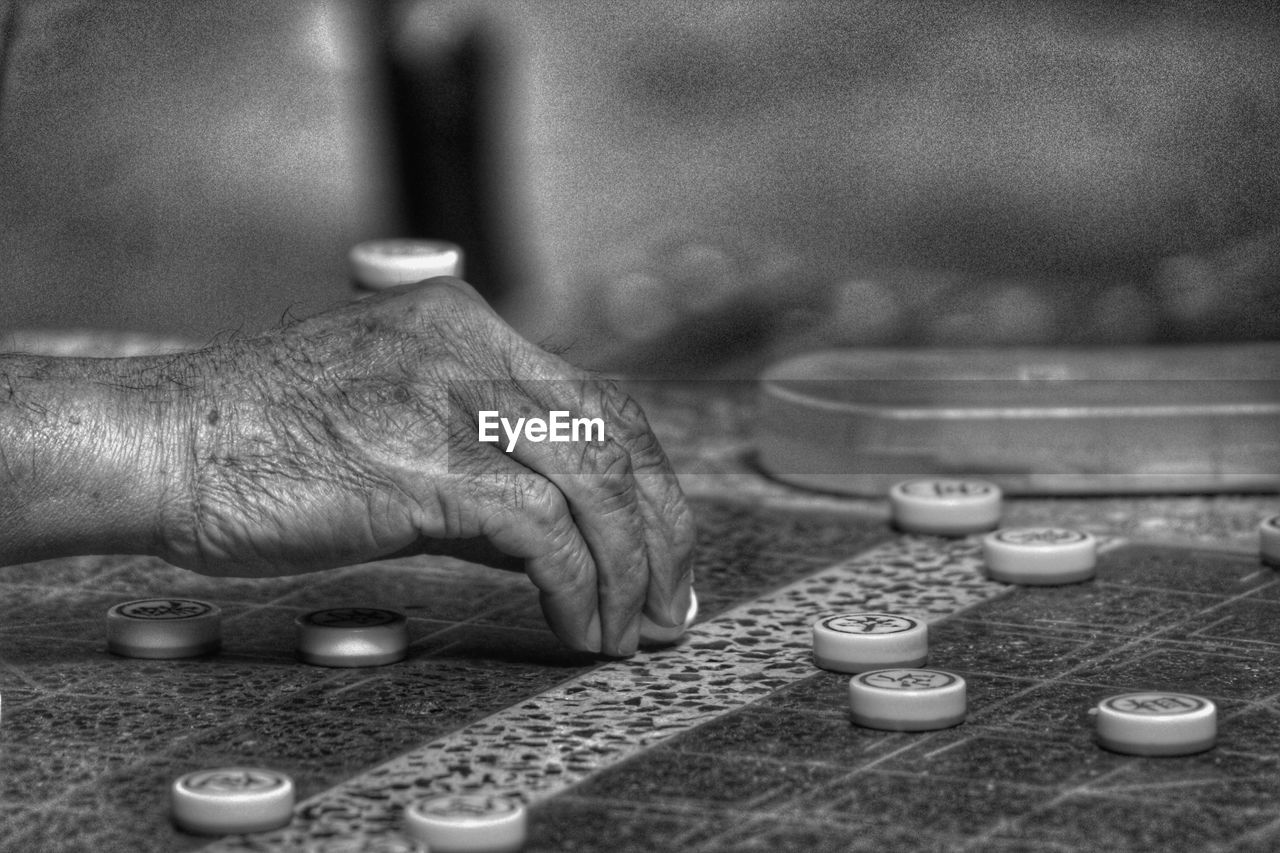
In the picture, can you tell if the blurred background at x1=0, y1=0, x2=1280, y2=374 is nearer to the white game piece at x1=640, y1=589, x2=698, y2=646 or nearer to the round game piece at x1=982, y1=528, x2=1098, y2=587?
the round game piece at x1=982, y1=528, x2=1098, y2=587

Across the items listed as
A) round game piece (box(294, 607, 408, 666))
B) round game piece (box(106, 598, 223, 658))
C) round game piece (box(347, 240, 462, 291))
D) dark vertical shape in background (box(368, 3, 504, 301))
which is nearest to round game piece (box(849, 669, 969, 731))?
round game piece (box(294, 607, 408, 666))

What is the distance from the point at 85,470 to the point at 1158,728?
2.56 feet

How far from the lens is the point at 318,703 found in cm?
123

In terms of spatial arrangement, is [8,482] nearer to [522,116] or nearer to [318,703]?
[318,703]

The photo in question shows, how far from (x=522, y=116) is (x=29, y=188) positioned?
83 cm

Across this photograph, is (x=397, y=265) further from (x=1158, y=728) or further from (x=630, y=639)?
(x=1158, y=728)

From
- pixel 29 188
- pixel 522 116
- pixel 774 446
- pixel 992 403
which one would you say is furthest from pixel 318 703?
pixel 522 116

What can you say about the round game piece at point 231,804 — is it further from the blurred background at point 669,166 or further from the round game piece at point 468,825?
the blurred background at point 669,166

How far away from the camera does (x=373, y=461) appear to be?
1.30 meters

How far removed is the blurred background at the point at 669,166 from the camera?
228cm

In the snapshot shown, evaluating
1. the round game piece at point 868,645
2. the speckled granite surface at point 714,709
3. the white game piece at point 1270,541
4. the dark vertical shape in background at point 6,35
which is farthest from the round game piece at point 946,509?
the dark vertical shape in background at point 6,35

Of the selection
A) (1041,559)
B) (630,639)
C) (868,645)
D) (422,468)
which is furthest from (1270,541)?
(422,468)

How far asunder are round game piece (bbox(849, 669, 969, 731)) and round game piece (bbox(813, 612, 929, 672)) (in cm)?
11

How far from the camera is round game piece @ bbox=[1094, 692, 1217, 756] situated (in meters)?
Result: 1.08
